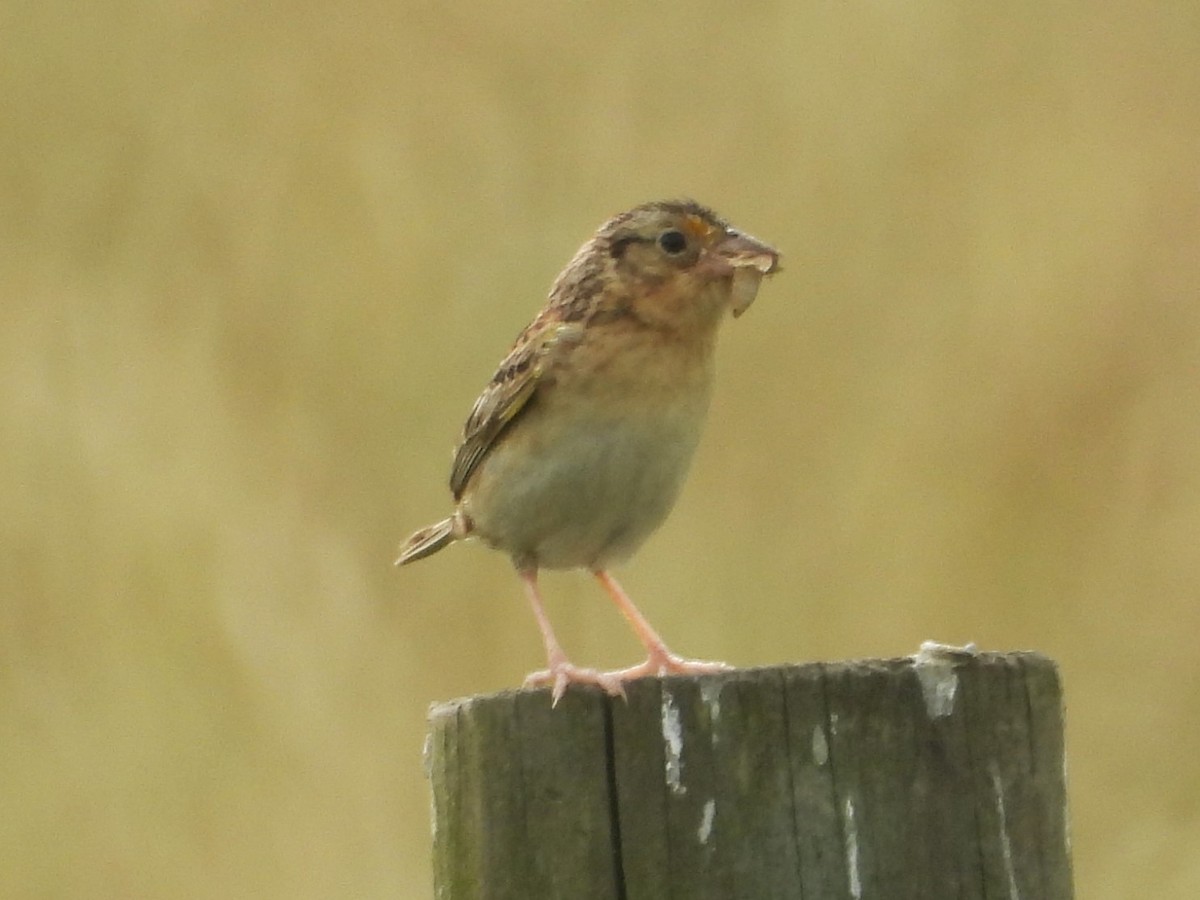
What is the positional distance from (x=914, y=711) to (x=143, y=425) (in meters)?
4.74

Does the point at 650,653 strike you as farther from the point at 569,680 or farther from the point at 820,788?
the point at 820,788

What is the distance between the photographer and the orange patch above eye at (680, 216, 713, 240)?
482 centimetres

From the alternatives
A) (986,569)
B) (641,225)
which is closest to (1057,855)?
(641,225)

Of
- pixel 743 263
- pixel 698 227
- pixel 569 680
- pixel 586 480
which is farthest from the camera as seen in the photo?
pixel 698 227

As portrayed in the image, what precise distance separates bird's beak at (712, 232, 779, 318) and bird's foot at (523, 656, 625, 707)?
115 cm

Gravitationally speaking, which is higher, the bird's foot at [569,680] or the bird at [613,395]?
the bird at [613,395]

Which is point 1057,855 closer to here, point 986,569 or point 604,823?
point 604,823

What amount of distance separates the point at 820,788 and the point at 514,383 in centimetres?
210

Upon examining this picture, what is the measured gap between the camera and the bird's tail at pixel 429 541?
5.37 meters

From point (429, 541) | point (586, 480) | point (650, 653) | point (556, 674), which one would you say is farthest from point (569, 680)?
point (429, 541)

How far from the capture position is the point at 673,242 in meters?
4.83

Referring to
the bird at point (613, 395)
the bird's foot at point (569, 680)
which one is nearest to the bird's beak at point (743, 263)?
the bird at point (613, 395)

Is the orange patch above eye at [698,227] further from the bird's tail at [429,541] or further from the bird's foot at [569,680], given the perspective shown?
the bird's foot at [569,680]

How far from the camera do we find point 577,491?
463 centimetres
